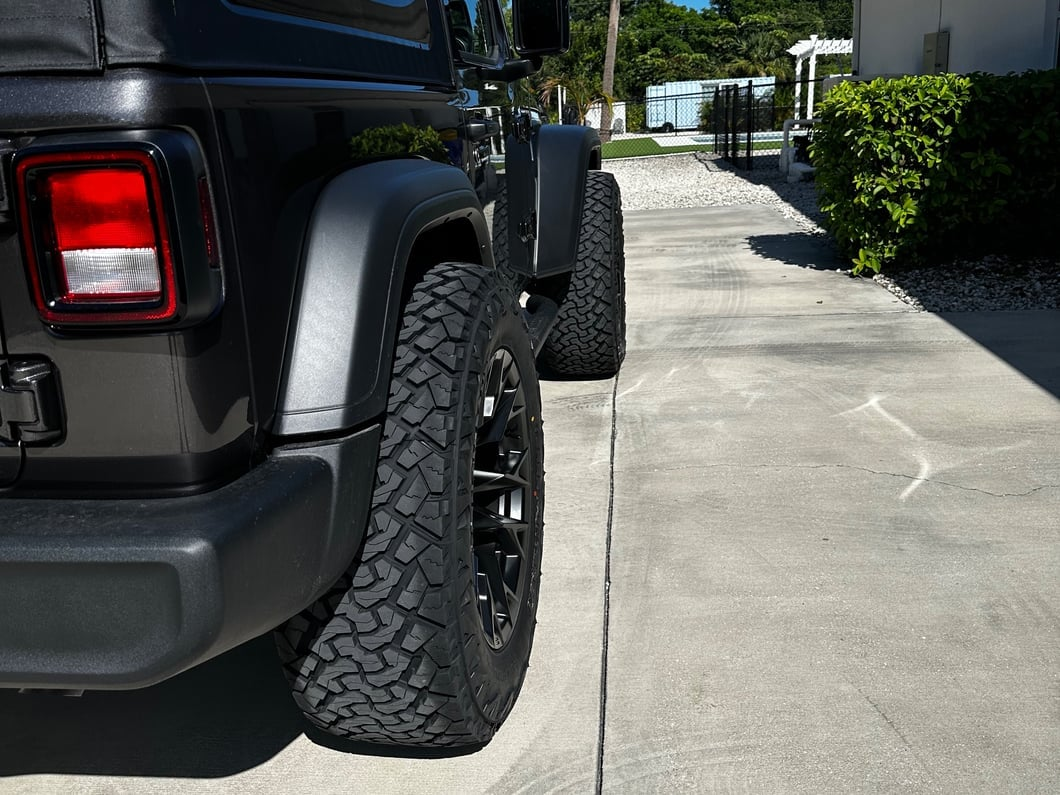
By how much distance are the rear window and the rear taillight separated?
42cm

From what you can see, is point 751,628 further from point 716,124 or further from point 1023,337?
point 716,124

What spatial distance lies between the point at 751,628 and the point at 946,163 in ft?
18.5

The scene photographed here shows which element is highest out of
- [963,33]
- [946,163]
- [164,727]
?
[963,33]

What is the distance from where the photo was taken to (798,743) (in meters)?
2.39

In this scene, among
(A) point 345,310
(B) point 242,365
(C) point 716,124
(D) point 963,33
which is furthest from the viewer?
(C) point 716,124

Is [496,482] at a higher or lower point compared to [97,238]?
lower

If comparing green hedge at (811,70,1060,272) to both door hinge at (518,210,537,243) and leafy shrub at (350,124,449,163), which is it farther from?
leafy shrub at (350,124,449,163)

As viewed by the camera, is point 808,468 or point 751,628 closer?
point 751,628

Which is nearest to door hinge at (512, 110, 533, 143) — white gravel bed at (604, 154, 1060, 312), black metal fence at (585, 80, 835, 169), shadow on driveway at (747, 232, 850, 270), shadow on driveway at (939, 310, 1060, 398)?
shadow on driveway at (939, 310, 1060, 398)

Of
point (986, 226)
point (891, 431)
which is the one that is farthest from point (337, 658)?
point (986, 226)

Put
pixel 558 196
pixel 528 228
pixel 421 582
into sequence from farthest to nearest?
pixel 558 196 < pixel 528 228 < pixel 421 582

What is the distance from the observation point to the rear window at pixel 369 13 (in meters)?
1.92

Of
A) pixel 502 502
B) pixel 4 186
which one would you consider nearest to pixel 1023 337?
pixel 502 502

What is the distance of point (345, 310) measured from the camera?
1.82m
